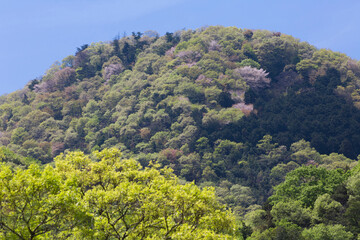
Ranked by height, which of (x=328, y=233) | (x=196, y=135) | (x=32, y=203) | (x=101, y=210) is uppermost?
(x=196, y=135)

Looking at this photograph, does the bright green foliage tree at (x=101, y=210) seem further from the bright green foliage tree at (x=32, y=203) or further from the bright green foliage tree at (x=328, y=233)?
the bright green foliage tree at (x=328, y=233)

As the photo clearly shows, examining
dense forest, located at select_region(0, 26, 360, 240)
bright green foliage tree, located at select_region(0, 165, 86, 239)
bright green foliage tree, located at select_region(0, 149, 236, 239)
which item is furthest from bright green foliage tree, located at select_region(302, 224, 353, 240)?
bright green foliage tree, located at select_region(0, 165, 86, 239)

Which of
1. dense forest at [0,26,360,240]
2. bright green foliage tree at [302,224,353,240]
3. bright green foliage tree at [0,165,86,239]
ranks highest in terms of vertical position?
dense forest at [0,26,360,240]

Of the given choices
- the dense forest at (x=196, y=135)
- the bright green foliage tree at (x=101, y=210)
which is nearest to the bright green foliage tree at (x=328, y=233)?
the dense forest at (x=196, y=135)

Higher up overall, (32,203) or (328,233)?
(328,233)

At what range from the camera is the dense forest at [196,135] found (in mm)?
18953

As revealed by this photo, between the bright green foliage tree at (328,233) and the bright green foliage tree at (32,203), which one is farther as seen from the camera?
the bright green foliage tree at (328,233)

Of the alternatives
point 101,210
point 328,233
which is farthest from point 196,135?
point 101,210

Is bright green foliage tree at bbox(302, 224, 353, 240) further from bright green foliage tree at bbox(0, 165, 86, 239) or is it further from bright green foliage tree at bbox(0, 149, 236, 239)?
bright green foliage tree at bbox(0, 165, 86, 239)

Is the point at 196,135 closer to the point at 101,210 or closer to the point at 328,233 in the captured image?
the point at 328,233

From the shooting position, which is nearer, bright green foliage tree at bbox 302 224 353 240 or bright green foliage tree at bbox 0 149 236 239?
bright green foliage tree at bbox 0 149 236 239

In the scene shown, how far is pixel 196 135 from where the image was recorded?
3543 inches

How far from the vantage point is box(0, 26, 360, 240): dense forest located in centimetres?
1895

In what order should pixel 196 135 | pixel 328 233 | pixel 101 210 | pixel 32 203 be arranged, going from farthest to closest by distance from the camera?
pixel 196 135, pixel 328 233, pixel 101 210, pixel 32 203
